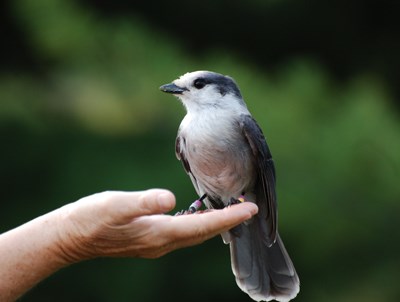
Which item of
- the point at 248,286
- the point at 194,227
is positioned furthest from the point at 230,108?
the point at 194,227

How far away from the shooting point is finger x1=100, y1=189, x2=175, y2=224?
1792mm

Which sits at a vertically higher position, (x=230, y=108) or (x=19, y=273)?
(x=230, y=108)

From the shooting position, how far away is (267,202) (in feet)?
9.14

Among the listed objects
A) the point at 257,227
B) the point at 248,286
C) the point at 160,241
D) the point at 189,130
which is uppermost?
the point at 189,130

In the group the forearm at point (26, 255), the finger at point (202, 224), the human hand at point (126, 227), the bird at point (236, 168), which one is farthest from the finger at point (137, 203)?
the bird at point (236, 168)

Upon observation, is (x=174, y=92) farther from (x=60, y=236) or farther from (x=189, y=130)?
(x=60, y=236)

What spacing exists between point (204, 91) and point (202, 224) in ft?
2.82

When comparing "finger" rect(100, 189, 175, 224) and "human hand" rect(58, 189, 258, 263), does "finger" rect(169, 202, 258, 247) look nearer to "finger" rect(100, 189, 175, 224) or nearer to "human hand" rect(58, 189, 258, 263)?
"human hand" rect(58, 189, 258, 263)

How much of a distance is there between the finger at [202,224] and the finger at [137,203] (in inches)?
6.3

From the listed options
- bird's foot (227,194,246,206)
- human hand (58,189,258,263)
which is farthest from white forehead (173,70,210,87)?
→ human hand (58,189,258,263)

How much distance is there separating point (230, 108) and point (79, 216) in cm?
91

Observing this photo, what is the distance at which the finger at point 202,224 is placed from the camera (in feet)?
6.54

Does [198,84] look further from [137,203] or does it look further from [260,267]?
[137,203]

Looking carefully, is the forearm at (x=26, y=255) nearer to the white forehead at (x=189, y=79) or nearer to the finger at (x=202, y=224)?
the finger at (x=202, y=224)
